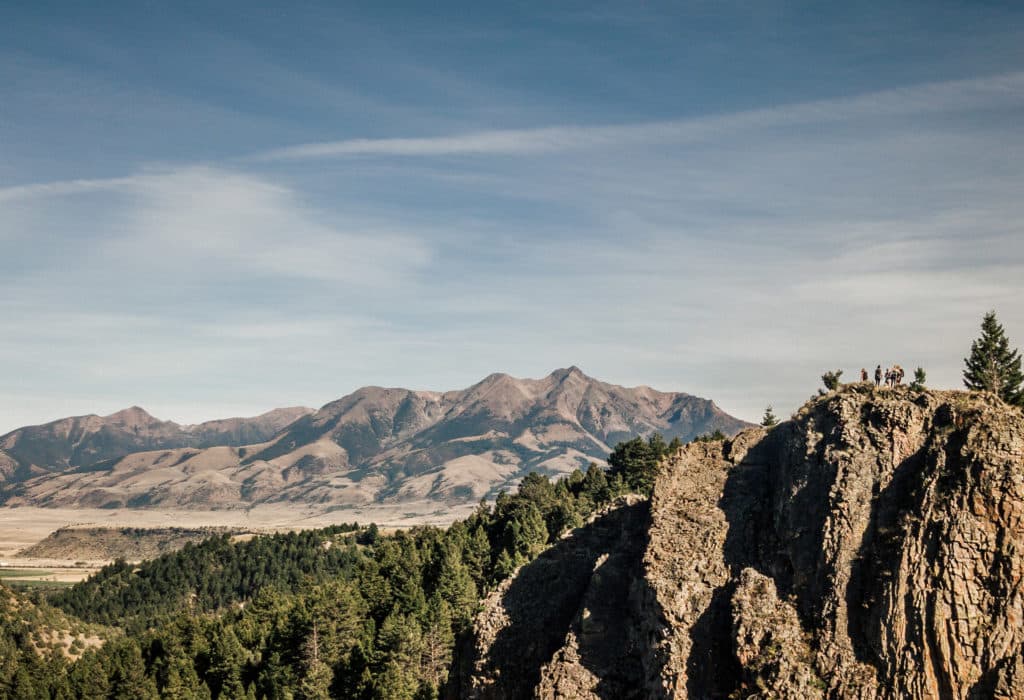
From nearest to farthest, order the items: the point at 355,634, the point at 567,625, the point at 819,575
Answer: the point at 819,575 < the point at 567,625 < the point at 355,634

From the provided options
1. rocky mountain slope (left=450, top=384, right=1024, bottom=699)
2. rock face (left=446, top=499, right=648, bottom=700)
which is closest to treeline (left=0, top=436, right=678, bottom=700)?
rock face (left=446, top=499, right=648, bottom=700)

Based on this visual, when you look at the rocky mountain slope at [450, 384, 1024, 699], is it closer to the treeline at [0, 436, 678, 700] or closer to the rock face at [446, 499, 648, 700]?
the rock face at [446, 499, 648, 700]

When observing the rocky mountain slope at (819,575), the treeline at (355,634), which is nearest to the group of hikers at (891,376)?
the rocky mountain slope at (819,575)

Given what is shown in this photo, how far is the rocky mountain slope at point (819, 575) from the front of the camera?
4291 centimetres

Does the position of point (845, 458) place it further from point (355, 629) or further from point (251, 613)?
point (251, 613)

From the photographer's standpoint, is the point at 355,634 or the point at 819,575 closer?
the point at 819,575

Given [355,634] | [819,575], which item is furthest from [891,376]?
[355,634]

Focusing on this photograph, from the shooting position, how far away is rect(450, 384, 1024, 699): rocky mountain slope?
4291 cm

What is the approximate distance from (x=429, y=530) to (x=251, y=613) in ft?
123

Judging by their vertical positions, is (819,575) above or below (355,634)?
above

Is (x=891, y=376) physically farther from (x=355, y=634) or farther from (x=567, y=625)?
(x=355, y=634)

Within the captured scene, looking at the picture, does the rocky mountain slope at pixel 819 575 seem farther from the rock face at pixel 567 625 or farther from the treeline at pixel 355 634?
the treeline at pixel 355 634

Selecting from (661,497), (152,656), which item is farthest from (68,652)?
(661,497)

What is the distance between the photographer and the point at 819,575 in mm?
48031
